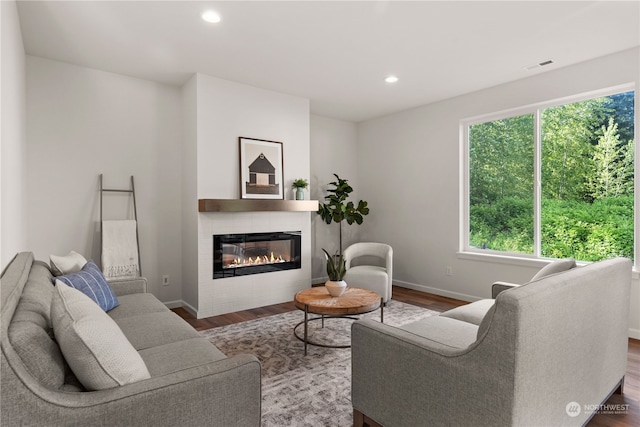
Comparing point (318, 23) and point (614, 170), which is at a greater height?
point (318, 23)

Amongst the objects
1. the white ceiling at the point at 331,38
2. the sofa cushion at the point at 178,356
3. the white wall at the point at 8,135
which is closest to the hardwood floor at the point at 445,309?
the sofa cushion at the point at 178,356

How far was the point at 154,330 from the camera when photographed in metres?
2.06

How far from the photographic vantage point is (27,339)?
1064 mm

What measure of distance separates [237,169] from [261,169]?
311 millimetres

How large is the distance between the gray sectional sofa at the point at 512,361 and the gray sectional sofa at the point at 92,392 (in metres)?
0.62

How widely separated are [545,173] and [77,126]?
5.09 m

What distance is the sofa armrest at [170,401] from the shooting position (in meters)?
1.01

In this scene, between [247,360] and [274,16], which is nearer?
[247,360]

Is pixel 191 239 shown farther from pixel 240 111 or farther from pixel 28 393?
pixel 28 393

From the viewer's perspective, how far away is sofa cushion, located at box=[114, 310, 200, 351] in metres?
1.92

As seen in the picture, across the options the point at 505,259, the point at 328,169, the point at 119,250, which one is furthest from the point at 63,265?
the point at 505,259

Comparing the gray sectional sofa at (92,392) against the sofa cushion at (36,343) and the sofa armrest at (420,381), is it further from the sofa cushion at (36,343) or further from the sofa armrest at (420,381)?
the sofa armrest at (420,381)

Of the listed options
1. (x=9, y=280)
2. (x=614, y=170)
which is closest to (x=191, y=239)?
(x=9, y=280)

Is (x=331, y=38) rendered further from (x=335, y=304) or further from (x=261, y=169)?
(x=335, y=304)
